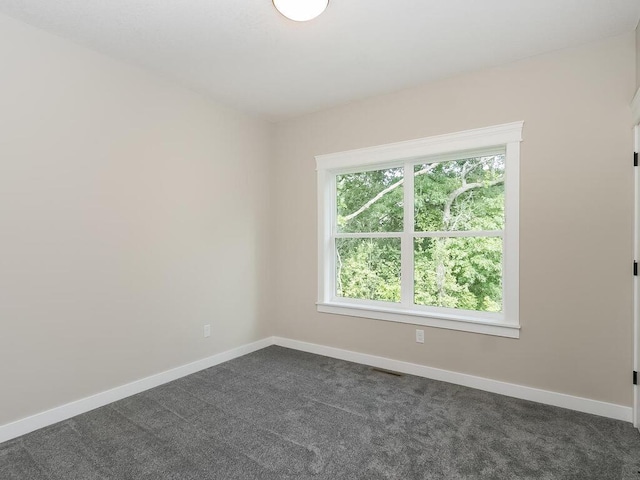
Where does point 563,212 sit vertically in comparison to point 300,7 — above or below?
below

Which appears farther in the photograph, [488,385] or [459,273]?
[459,273]

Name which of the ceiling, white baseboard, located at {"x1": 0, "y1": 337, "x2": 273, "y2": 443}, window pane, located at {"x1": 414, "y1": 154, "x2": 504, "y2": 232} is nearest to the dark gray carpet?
white baseboard, located at {"x1": 0, "y1": 337, "x2": 273, "y2": 443}

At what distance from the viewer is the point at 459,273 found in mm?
3164

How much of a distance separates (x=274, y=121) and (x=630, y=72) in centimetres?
327

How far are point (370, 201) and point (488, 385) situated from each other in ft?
6.63

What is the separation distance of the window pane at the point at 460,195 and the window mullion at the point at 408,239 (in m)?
0.06

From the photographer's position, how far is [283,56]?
106 inches

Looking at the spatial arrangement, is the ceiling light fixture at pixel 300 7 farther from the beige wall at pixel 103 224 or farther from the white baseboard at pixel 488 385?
the white baseboard at pixel 488 385

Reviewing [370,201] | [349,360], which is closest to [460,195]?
[370,201]

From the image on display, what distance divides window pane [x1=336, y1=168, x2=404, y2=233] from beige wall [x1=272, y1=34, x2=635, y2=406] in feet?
1.66

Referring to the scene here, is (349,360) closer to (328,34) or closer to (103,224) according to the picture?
(103,224)

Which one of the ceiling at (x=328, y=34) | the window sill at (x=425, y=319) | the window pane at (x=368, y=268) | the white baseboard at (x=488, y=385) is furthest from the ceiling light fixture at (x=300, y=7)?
the white baseboard at (x=488, y=385)

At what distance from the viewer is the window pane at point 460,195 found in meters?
2.98

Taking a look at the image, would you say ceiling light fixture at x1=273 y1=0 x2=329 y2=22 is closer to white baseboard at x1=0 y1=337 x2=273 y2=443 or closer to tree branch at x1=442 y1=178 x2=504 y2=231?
tree branch at x1=442 y1=178 x2=504 y2=231
